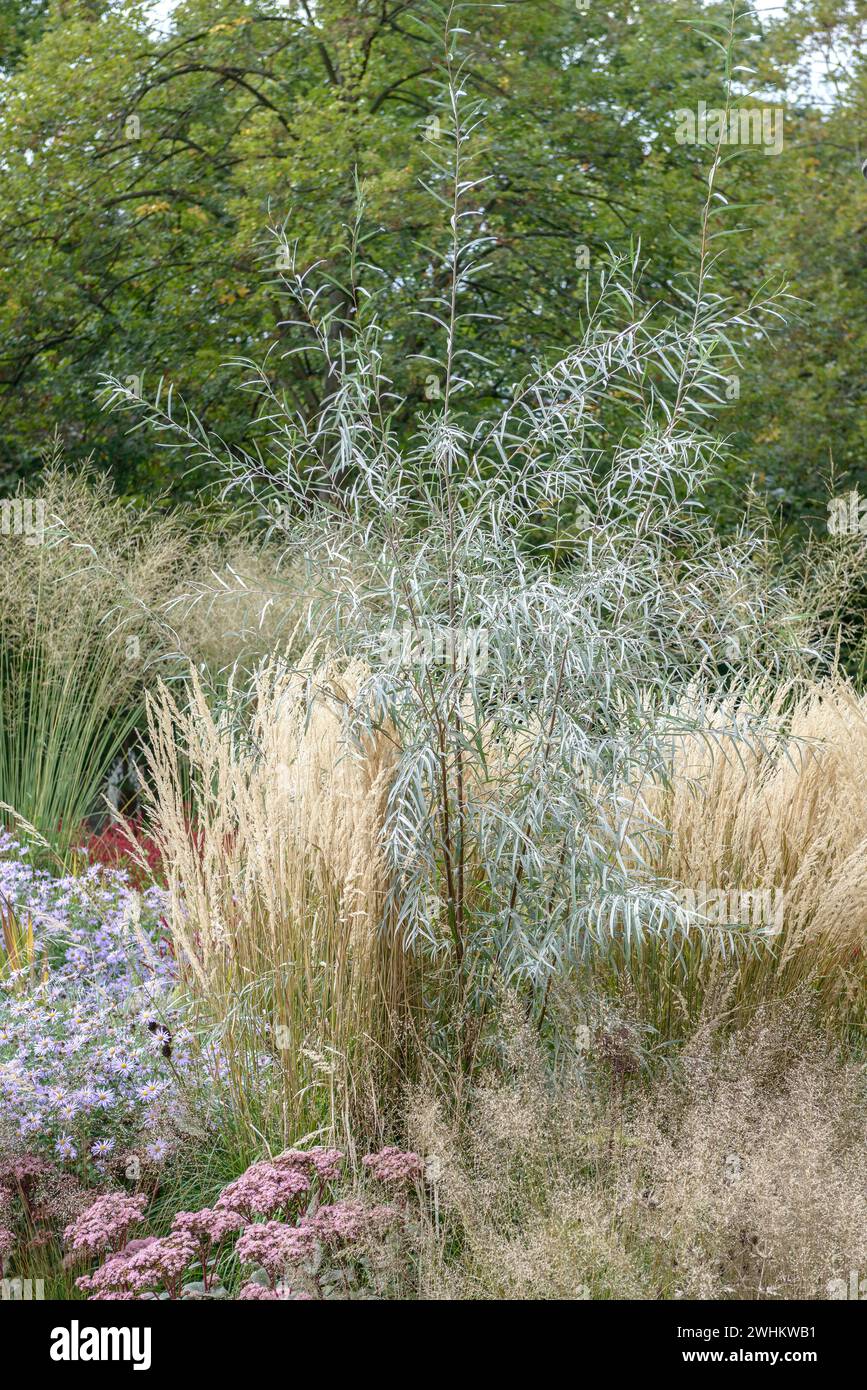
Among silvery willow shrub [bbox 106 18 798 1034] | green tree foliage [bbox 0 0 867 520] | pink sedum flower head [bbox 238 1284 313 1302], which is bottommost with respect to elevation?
pink sedum flower head [bbox 238 1284 313 1302]

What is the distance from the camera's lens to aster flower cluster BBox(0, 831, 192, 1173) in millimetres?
3299

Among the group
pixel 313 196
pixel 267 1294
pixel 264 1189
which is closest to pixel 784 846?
pixel 264 1189

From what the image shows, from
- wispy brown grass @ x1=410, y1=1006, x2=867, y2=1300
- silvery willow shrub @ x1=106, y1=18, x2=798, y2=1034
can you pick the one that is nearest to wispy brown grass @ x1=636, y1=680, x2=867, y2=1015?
silvery willow shrub @ x1=106, y1=18, x2=798, y2=1034

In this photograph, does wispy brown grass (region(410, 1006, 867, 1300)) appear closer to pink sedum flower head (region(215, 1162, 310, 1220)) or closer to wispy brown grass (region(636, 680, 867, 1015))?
pink sedum flower head (region(215, 1162, 310, 1220))

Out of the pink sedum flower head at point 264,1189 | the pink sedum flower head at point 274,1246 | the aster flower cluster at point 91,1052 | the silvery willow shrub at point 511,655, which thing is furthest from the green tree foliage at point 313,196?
the pink sedum flower head at point 274,1246

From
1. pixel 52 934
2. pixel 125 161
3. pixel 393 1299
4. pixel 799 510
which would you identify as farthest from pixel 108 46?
pixel 393 1299

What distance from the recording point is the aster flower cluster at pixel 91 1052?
3299mm

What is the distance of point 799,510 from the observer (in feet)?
40.3

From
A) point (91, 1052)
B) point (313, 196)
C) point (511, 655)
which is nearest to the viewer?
point (91, 1052)

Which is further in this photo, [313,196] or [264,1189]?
[313,196]

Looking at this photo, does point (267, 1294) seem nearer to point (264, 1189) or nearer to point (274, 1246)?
point (274, 1246)

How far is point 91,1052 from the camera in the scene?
3479 mm

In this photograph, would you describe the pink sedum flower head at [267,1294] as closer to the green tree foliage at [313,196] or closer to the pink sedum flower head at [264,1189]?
the pink sedum flower head at [264,1189]
